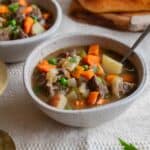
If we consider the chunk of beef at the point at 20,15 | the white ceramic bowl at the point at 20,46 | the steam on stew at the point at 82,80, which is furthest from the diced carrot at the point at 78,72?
the chunk of beef at the point at 20,15

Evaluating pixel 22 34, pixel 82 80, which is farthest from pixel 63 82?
pixel 22 34

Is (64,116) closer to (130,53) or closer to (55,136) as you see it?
(55,136)

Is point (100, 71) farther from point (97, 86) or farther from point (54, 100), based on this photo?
point (54, 100)

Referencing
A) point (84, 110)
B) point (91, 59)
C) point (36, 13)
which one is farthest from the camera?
point (36, 13)

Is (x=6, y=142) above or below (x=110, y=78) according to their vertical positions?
below

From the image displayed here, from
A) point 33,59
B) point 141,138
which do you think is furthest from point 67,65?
point 141,138
